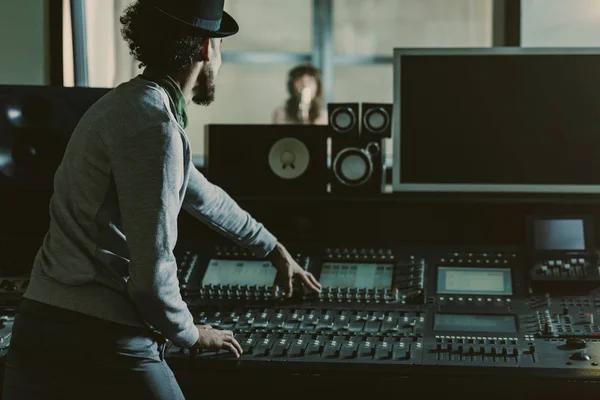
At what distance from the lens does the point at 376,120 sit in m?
2.20

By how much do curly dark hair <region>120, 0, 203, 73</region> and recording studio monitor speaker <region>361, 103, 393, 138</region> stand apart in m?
0.86

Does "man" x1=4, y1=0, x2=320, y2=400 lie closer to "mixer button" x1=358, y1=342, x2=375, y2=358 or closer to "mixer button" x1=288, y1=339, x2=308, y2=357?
"mixer button" x1=288, y1=339, x2=308, y2=357

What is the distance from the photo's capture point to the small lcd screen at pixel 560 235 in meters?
1.97

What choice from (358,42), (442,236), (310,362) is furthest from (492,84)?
(358,42)

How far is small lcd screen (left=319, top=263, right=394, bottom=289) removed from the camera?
1.92m

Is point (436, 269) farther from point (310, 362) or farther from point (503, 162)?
point (310, 362)

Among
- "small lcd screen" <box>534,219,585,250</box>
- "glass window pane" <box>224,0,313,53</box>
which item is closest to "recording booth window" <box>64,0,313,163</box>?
"glass window pane" <box>224,0,313,53</box>

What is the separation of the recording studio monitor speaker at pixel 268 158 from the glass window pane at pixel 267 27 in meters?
5.67

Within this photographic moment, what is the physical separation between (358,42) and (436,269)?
5.92m

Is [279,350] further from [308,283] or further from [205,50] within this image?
[205,50]

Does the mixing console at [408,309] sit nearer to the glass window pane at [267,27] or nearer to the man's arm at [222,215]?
the man's arm at [222,215]

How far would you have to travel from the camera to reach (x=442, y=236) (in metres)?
2.13

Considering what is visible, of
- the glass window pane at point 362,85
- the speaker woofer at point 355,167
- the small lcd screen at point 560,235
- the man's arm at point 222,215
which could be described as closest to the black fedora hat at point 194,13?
the man's arm at point 222,215

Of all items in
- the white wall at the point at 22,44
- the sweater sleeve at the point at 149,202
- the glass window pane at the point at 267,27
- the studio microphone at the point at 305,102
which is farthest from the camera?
the glass window pane at the point at 267,27
